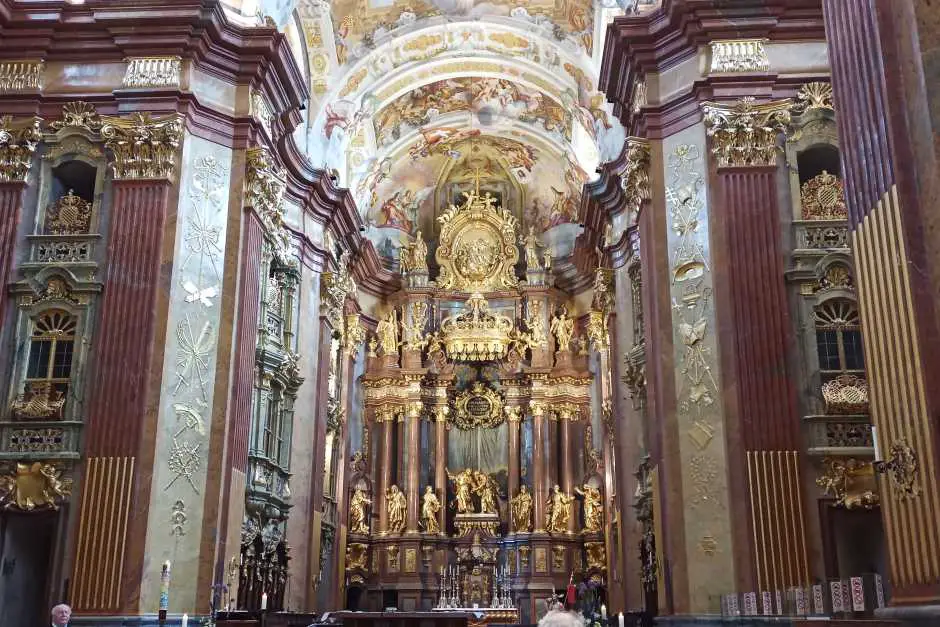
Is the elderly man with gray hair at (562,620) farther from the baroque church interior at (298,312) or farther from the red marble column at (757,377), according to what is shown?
the red marble column at (757,377)

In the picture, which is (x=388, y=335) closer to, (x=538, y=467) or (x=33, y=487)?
(x=538, y=467)

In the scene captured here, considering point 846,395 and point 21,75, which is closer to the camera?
point 846,395

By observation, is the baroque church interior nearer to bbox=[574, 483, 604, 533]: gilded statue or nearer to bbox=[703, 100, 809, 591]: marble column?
bbox=[703, 100, 809, 591]: marble column

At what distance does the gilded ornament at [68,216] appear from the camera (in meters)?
17.3

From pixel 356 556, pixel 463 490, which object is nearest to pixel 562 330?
pixel 463 490

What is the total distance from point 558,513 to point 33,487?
1601cm

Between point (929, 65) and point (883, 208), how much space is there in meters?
1.25

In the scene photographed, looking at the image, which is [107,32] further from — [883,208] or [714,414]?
[883,208]

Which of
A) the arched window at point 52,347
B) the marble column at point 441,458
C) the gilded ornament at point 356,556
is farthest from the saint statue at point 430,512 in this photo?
the arched window at point 52,347

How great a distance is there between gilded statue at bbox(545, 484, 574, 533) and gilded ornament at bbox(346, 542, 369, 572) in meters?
5.25

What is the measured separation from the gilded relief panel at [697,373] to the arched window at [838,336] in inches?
66.0

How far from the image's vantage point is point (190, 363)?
1644 centimetres

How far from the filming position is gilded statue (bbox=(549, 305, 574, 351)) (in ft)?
98.8

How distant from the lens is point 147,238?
16.6 metres
